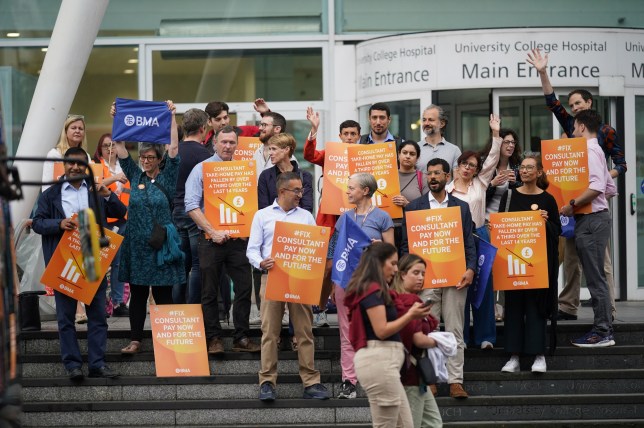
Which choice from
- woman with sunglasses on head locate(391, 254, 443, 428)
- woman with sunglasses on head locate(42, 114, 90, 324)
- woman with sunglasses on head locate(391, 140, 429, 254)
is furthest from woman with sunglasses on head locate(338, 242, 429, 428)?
woman with sunglasses on head locate(42, 114, 90, 324)

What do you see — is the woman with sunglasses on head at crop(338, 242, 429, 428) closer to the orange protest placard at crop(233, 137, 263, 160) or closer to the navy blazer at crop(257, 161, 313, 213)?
the navy blazer at crop(257, 161, 313, 213)

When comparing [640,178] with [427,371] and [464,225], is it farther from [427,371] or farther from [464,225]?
[427,371]

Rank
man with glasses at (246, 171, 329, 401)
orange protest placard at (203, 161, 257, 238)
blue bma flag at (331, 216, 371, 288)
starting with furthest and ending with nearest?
orange protest placard at (203, 161, 257, 238)
man with glasses at (246, 171, 329, 401)
blue bma flag at (331, 216, 371, 288)

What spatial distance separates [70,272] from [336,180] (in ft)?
9.00

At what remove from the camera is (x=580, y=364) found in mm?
12109

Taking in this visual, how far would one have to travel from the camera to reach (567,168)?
12.4 metres

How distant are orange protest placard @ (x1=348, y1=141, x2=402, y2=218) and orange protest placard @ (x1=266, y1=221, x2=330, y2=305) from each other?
1.03m

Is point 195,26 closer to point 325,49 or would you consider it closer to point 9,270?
point 325,49

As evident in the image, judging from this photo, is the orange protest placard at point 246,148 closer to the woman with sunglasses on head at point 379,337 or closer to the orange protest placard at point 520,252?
the orange protest placard at point 520,252

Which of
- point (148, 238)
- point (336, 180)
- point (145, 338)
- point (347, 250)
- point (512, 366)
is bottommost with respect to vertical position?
point (512, 366)

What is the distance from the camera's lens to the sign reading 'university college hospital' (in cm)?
1524

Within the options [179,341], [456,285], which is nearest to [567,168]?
[456,285]

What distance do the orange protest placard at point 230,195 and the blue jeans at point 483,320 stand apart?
7.58ft

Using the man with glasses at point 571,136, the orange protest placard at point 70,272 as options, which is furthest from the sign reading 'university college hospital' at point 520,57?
the orange protest placard at point 70,272
